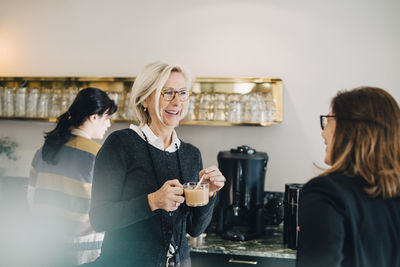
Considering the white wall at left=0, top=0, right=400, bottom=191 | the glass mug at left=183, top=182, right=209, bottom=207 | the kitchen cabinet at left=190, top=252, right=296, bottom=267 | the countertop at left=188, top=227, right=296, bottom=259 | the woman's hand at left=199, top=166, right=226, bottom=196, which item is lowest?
the kitchen cabinet at left=190, top=252, right=296, bottom=267

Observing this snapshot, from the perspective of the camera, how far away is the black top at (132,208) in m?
1.41

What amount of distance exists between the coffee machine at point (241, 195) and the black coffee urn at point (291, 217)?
20cm

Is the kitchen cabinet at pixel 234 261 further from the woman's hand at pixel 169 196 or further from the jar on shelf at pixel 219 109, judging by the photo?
the jar on shelf at pixel 219 109

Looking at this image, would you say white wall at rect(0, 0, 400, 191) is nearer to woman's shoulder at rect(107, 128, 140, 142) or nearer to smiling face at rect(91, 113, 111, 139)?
smiling face at rect(91, 113, 111, 139)

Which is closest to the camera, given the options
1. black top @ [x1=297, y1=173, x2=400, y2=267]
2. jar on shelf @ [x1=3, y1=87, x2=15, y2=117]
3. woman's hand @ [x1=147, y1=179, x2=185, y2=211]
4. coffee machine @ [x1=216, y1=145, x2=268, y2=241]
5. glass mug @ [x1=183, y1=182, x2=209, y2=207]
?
black top @ [x1=297, y1=173, x2=400, y2=267]

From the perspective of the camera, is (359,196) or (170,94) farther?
(170,94)

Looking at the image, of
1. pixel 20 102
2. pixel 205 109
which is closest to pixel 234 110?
pixel 205 109

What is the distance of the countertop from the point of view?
6.90ft

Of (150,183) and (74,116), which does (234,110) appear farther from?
(150,183)

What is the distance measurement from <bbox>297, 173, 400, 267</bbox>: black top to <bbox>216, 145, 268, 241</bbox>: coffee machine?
131cm

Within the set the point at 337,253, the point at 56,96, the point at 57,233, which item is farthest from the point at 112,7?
the point at 337,253

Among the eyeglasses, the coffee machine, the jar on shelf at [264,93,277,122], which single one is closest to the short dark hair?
the eyeglasses

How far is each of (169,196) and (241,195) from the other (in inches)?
42.7

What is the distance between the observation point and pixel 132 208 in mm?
1390
